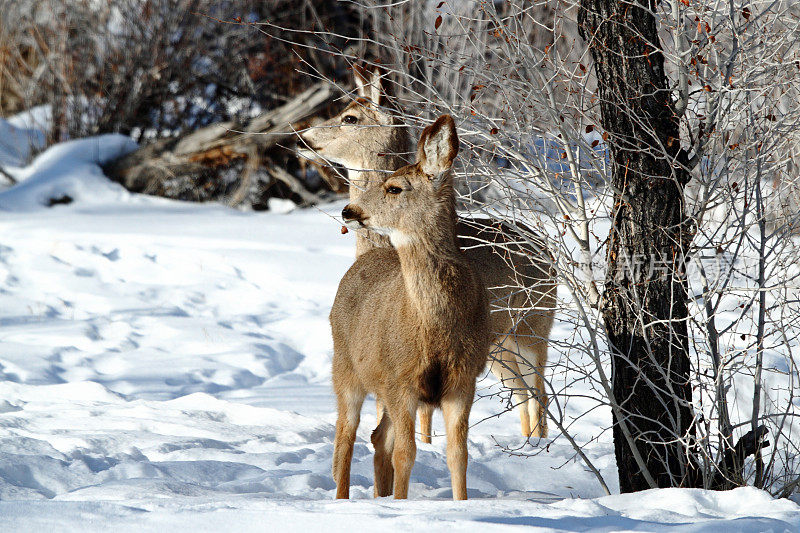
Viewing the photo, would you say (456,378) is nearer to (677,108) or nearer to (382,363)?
(382,363)

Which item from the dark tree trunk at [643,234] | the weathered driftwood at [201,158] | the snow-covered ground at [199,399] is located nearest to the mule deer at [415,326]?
the snow-covered ground at [199,399]

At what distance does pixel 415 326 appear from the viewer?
4480 millimetres

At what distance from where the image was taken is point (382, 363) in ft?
15.0

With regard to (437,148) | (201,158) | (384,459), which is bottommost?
(384,459)

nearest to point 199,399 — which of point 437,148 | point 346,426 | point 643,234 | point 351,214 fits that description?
point 346,426

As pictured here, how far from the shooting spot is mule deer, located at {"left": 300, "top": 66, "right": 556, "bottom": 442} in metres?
5.82

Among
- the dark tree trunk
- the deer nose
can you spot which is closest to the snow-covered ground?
the dark tree trunk

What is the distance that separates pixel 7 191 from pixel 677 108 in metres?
10.6

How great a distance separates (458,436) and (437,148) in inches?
57.0

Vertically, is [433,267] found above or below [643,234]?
below

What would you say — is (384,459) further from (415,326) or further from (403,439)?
(415,326)

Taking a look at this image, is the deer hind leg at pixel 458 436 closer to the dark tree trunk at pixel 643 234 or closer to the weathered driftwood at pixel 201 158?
the dark tree trunk at pixel 643 234

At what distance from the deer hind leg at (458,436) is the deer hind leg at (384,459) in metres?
0.61

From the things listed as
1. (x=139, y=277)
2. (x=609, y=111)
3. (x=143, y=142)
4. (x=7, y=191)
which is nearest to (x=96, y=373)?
(x=139, y=277)
